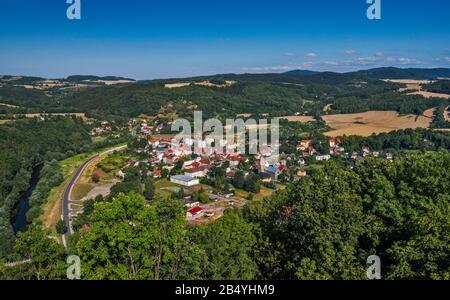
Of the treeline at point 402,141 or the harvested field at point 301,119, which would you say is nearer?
the treeline at point 402,141

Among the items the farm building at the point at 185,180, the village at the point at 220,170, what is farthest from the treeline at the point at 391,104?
the farm building at the point at 185,180

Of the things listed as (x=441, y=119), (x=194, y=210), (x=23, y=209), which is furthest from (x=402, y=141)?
(x=23, y=209)

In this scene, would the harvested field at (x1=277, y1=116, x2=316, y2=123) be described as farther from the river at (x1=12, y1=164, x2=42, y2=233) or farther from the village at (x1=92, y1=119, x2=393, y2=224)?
the river at (x1=12, y1=164, x2=42, y2=233)

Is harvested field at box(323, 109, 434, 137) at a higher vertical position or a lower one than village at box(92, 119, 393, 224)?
higher

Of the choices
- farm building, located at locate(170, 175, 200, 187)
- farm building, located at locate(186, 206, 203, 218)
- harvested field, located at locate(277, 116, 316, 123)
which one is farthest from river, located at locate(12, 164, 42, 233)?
harvested field, located at locate(277, 116, 316, 123)

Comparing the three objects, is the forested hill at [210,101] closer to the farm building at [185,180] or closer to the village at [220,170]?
the village at [220,170]

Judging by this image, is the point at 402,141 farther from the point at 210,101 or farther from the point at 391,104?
the point at 210,101
